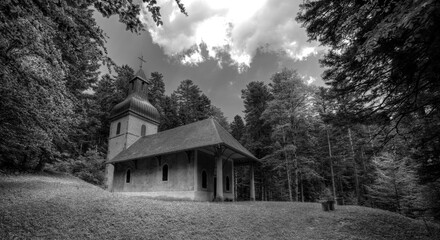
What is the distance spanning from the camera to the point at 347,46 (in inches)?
327

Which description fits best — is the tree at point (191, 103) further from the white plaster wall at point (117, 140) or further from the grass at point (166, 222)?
the grass at point (166, 222)

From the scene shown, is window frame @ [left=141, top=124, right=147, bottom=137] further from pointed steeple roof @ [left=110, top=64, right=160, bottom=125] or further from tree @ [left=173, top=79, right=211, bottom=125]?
tree @ [left=173, top=79, right=211, bottom=125]

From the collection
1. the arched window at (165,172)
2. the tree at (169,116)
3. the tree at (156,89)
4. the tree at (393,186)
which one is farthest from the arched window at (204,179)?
the tree at (156,89)

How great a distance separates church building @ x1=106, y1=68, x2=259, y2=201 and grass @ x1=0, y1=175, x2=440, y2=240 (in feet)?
17.4

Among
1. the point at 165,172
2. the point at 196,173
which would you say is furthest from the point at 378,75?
the point at 165,172

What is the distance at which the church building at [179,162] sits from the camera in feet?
53.5

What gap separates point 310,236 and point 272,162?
1650cm

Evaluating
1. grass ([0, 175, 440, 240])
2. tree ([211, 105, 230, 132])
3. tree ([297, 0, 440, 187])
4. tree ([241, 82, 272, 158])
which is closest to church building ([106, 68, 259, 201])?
grass ([0, 175, 440, 240])

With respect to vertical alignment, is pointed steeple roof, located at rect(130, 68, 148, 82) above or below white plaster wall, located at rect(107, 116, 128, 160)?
above

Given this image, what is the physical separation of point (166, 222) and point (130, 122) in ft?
63.5

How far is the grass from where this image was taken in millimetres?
7660

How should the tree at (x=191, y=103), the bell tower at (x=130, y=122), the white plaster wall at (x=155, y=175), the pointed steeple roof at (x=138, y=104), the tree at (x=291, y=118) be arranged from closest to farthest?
the white plaster wall at (x=155, y=175)
the tree at (x=291, y=118)
the bell tower at (x=130, y=122)
the pointed steeple roof at (x=138, y=104)
the tree at (x=191, y=103)

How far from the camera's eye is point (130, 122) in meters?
26.0

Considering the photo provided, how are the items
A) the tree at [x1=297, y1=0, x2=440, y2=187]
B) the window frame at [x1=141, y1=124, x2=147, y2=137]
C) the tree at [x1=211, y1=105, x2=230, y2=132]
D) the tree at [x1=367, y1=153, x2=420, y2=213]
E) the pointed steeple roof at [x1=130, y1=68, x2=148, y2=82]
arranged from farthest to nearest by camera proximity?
the tree at [x1=211, y1=105, x2=230, y2=132]
the pointed steeple roof at [x1=130, y1=68, x2=148, y2=82]
the window frame at [x1=141, y1=124, x2=147, y2=137]
the tree at [x1=367, y1=153, x2=420, y2=213]
the tree at [x1=297, y1=0, x2=440, y2=187]
